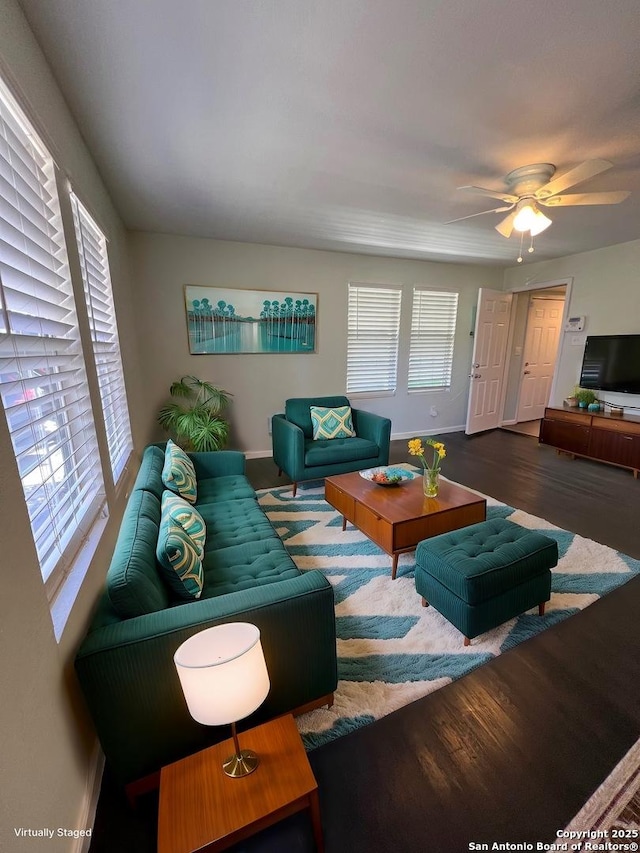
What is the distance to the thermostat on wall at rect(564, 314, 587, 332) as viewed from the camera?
4564 millimetres

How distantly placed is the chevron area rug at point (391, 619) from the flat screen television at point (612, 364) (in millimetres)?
2511

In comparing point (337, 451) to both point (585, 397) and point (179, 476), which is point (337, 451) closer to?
point (179, 476)

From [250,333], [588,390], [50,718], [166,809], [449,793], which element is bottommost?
[449,793]

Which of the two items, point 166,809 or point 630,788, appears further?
point 630,788

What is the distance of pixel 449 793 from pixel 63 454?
178 centimetres

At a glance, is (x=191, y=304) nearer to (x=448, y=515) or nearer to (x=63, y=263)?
(x=63, y=263)

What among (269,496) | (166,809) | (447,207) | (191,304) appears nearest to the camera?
(166,809)

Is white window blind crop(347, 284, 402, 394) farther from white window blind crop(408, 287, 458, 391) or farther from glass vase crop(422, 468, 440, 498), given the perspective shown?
glass vase crop(422, 468, 440, 498)

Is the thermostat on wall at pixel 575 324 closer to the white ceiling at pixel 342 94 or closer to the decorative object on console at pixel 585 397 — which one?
the decorative object on console at pixel 585 397

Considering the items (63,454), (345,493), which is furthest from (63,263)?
(345,493)

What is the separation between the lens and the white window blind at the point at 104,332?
184cm

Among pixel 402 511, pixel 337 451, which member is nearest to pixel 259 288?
pixel 337 451

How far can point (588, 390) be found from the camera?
14.6ft

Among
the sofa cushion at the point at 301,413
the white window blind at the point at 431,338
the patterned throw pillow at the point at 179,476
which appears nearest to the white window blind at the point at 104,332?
the patterned throw pillow at the point at 179,476
